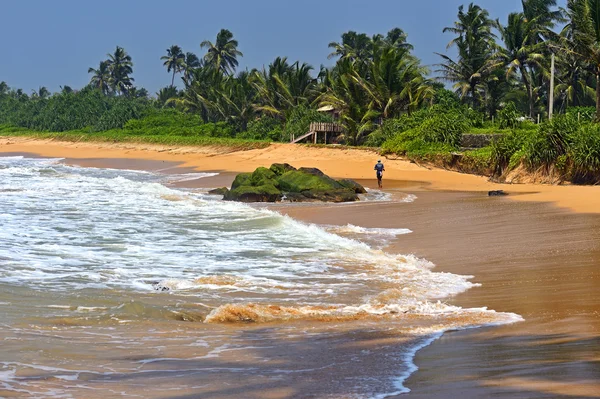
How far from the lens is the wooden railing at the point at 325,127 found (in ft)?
148

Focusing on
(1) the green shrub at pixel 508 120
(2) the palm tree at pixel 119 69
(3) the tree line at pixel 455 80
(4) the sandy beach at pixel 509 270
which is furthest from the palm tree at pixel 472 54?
(2) the palm tree at pixel 119 69

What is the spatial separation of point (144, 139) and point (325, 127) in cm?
1514

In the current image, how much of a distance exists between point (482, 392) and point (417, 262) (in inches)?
261

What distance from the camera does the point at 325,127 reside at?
45.2 m

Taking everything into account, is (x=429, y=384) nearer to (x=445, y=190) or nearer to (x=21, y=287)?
(x=21, y=287)

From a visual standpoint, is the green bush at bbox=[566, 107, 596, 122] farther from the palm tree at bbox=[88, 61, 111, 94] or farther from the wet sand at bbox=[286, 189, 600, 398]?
the palm tree at bbox=[88, 61, 111, 94]

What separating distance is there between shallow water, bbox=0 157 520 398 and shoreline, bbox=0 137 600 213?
265 inches

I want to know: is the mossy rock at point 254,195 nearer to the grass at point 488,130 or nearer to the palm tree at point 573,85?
the grass at point 488,130

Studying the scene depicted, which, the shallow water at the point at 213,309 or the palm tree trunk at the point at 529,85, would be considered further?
the palm tree trunk at the point at 529,85

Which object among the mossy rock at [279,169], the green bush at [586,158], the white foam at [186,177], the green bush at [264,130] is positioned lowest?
the white foam at [186,177]

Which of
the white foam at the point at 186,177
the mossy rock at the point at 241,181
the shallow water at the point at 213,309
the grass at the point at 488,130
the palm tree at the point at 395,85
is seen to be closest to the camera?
the shallow water at the point at 213,309

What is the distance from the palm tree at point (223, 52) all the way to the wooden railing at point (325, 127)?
36818 millimetres

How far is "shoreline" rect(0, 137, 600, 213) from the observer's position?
20.8 meters

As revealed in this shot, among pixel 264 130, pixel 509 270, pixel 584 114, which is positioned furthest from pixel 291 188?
pixel 264 130
